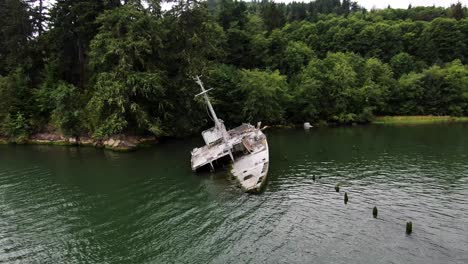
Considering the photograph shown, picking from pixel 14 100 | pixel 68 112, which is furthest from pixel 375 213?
pixel 14 100

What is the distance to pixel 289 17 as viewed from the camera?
141125 millimetres

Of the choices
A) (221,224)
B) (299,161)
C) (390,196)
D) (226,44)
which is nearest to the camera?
(221,224)

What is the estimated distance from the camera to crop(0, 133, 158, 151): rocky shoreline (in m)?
47.4

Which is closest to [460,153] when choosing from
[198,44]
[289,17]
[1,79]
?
[198,44]

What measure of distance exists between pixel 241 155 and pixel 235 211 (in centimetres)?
1200

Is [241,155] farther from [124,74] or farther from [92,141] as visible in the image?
[92,141]

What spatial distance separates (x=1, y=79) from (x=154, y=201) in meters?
46.2

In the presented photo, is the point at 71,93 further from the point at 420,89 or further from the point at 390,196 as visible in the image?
the point at 420,89

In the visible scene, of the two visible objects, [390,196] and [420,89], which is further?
[420,89]

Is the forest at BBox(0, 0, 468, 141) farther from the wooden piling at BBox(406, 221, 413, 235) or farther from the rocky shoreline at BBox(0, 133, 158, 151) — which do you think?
the wooden piling at BBox(406, 221, 413, 235)

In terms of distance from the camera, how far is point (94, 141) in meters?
50.5

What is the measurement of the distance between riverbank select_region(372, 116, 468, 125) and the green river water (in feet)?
123

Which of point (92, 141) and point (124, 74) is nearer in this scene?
point (124, 74)

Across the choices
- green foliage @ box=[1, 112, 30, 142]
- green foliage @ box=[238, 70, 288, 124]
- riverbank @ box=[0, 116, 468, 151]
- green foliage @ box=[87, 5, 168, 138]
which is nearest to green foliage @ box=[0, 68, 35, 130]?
green foliage @ box=[1, 112, 30, 142]
